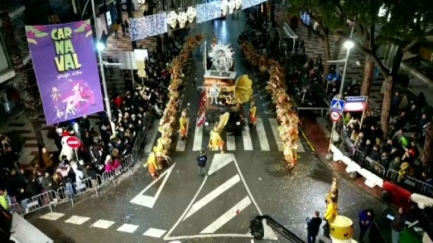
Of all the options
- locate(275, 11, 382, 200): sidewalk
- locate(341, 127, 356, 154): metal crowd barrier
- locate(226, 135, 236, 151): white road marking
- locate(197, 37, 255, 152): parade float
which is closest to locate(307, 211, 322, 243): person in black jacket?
locate(275, 11, 382, 200): sidewalk

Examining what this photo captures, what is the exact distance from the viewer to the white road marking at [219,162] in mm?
16906

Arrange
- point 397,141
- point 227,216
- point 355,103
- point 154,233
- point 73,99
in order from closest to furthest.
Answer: point 154,233 → point 227,216 → point 73,99 → point 355,103 → point 397,141

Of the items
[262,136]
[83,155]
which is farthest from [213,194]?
[83,155]

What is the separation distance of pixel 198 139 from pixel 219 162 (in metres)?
2.53

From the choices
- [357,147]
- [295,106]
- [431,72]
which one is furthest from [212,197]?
[431,72]

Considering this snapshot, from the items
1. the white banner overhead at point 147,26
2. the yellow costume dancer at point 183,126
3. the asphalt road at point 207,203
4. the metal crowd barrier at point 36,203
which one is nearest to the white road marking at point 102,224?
the asphalt road at point 207,203

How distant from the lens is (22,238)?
35.7 feet

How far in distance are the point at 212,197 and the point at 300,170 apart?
4.25m

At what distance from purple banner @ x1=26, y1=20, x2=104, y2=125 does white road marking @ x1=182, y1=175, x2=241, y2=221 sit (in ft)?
19.3

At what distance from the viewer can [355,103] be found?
1603 cm

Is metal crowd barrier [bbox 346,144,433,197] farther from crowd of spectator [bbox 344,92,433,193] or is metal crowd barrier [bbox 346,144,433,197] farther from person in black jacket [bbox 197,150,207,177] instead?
person in black jacket [bbox 197,150,207,177]

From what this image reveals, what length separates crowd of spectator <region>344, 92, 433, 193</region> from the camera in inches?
568

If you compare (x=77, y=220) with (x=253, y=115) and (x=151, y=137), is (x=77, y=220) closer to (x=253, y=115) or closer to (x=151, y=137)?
(x=151, y=137)

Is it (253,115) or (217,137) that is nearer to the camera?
(217,137)
